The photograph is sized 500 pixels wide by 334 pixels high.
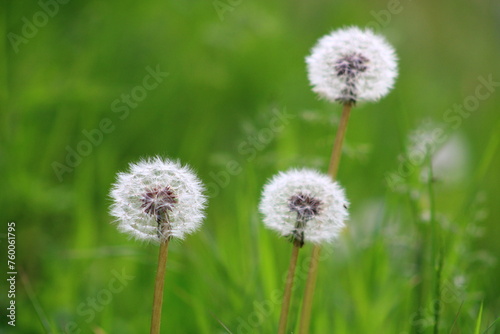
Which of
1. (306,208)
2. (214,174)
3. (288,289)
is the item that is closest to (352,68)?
(306,208)

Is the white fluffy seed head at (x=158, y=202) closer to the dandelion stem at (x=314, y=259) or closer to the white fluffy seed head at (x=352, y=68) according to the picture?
the dandelion stem at (x=314, y=259)

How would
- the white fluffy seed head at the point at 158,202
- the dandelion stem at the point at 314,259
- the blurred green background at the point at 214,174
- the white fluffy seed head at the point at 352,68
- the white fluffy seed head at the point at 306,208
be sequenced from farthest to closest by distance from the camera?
the blurred green background at the point at 214,174
the white fluffy seed head at the point at 352,68
the dandelion stem at the point at 314,259
the white fluffy seed head at the point at 306,208
the white fluffy seed head at the point at 158,202

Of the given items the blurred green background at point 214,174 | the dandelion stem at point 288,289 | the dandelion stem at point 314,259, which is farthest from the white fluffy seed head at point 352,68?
the dandelion stem at point 288,289

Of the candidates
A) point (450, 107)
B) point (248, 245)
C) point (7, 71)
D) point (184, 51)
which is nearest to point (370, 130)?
point (450, 107)

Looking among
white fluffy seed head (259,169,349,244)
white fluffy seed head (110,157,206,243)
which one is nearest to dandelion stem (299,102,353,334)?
white fluffy seed head (259,169,349,244)

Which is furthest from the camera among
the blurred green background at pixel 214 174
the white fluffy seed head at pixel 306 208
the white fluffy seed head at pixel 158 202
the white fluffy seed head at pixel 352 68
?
the blurred green background at pixel 214 174

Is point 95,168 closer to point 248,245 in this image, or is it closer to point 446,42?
point 248,245

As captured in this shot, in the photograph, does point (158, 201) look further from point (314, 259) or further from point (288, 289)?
point (314, 259)
